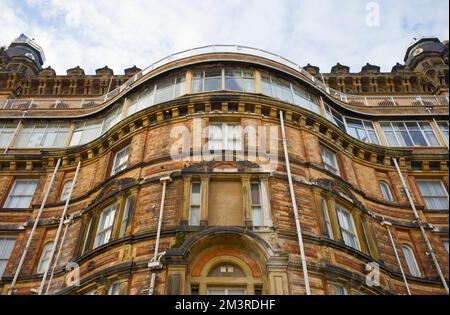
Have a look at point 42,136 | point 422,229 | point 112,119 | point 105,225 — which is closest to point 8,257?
point 105,225

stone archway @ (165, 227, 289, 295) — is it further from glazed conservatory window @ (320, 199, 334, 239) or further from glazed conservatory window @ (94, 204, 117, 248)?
glazed conservatory window @ (94, 204, 117, 248)

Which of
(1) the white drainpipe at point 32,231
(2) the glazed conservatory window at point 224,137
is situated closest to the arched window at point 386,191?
(2) the glazed conservatory window at point 224,137

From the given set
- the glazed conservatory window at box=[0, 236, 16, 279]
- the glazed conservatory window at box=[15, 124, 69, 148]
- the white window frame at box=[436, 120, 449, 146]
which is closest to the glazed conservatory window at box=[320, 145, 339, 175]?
the white window frame at box=[436, 120, 449, 146]

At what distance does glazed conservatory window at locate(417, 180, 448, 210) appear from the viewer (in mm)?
18981

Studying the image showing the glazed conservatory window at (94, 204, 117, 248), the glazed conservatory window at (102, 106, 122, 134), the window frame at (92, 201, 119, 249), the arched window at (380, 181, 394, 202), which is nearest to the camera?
the window frame at (92, 201, 119, 249)

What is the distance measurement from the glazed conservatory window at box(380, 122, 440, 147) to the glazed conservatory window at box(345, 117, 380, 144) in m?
0.71

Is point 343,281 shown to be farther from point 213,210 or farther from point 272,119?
point 272,119

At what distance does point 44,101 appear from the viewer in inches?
982

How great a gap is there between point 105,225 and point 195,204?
12.3 feet

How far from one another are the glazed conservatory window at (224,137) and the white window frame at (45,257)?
7889mm

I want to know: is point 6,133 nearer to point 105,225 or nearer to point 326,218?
point 105,225

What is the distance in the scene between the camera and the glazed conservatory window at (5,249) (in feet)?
55.1
